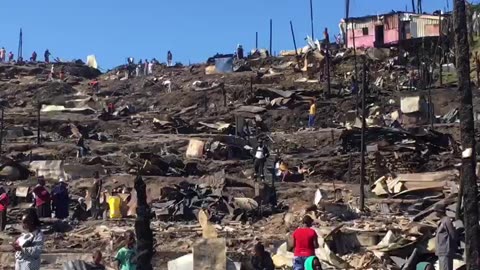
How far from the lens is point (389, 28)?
5762 cm

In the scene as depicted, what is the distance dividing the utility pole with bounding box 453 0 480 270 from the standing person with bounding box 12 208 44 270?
511 centimetres

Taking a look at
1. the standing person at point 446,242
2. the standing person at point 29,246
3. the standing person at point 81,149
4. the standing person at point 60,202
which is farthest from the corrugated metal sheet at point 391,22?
the standing person at point 29,246

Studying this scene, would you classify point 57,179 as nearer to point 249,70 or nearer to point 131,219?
point 131,219

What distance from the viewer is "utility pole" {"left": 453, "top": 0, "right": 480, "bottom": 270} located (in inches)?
418

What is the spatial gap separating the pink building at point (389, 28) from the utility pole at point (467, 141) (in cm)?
4535

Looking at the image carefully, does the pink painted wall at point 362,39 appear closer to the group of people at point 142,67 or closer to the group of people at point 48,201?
the group of people at point 142,67

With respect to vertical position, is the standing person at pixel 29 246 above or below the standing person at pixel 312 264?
above

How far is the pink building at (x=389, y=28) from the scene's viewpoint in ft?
184

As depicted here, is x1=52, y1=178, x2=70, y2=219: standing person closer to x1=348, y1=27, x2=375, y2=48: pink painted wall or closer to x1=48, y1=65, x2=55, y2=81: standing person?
x1=48, y1=65, x2=55, y2=81: standing person

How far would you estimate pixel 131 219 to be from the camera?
844 inches

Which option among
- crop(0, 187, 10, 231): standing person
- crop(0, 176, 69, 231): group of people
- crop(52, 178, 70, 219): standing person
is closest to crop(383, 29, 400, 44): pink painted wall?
crop(0, 176, 69, 231): group of people

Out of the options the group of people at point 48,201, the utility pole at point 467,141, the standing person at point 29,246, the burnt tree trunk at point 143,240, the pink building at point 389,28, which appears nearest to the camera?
the burnt tree trunk at point 143,240

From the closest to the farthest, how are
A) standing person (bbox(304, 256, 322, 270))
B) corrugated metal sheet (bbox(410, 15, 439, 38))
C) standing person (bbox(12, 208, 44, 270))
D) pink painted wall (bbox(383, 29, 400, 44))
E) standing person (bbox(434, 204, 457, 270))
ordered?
standing person (bbox(12, 208, 44, 270))
standing person (bbox(304, 256, 322, 270))
standing person (bbox(434, 204, 457, 270))
corrugated metal sheet (bbox(410, 15, 439, 38))
pink painted wall (bbox(383, 29, 400, 44))

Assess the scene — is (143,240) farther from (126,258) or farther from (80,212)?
(80,212)
